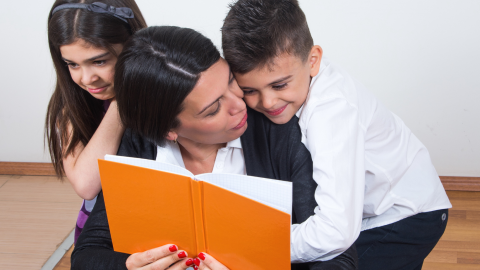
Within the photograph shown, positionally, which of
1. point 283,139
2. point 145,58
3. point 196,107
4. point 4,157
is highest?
point 145,58

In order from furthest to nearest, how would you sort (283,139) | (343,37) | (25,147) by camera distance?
(25,147) < (343,37) < (283,139)

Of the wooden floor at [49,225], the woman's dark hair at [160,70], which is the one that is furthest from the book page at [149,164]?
the wooden floor at [49,225]

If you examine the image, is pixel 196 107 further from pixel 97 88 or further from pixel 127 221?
pixel 97 88

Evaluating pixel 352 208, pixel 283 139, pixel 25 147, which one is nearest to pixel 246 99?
pixel 283 139

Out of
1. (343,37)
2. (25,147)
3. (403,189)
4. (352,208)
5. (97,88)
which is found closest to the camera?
(352,208)

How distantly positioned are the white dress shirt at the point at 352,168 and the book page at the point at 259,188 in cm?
19

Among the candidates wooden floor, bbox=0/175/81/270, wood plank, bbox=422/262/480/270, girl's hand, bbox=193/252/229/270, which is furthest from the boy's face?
wooden floor, bbox=0/175/81/270

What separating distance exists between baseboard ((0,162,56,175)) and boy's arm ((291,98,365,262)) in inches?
91.1

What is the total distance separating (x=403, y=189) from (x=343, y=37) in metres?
1.09

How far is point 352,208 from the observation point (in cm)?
94

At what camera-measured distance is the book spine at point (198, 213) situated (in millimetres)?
829

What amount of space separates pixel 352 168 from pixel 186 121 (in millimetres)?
420

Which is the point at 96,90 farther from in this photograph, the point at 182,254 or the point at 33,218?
the point at 33,218

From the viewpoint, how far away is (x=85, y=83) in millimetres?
1269
